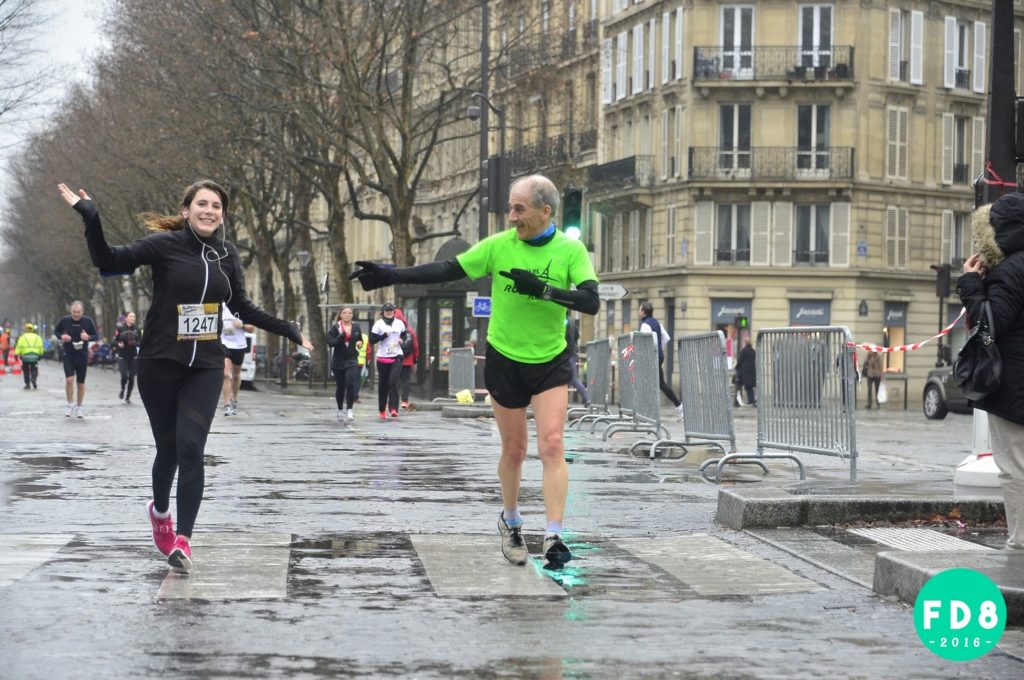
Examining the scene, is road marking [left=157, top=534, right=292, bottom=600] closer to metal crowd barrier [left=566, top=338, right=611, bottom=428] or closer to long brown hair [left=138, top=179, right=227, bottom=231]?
long brown hair [left=138, top=179, right=227, bottom=231]

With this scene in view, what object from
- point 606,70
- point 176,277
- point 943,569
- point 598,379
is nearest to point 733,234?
point 606,70

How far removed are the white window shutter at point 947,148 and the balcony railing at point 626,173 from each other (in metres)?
9.46

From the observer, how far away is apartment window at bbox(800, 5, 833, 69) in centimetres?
5809

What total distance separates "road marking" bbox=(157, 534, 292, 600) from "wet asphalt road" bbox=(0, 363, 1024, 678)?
55 millimetres

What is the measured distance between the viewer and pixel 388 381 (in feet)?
93.2

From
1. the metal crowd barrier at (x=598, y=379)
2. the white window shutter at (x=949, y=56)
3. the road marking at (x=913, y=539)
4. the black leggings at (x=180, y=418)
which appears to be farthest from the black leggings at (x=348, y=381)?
the white window shutter at (x=949, y=56)

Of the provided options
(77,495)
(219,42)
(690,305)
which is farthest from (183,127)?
(77,495)

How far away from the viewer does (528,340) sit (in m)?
9.02

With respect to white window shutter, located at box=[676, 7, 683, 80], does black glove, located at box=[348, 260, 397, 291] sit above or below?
below

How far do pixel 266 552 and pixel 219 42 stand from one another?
34795 millimetres

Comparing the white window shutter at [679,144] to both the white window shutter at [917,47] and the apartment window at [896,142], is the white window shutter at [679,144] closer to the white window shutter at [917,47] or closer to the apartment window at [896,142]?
the apartment window at [896,142]

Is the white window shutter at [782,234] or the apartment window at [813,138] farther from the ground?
the apartment window at [813,138]

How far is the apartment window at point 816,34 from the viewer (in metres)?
58.1

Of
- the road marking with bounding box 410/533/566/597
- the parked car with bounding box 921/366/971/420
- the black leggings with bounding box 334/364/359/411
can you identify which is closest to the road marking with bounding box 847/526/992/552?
the road marking with bounding box 410/533/566/597
